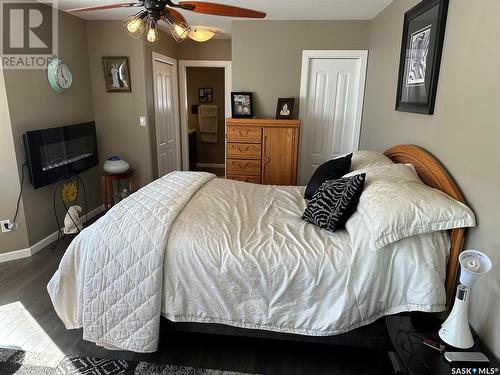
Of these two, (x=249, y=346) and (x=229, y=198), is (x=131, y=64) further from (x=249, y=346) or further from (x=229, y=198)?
(x=249, y=346)

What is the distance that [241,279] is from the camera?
1709 mm

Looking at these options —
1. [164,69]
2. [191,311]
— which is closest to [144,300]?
[191,311]

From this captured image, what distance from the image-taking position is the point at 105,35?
3.95 m

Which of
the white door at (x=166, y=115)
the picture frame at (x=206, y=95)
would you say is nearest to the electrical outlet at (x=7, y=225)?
the white door at (x=166, y=115)

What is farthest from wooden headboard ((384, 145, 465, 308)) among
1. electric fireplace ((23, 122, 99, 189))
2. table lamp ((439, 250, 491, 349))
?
electric fireplace ((23, 122, 99, 189))

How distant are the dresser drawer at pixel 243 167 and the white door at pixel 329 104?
71cm

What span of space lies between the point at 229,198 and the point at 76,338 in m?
1.35

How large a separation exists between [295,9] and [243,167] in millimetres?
1737

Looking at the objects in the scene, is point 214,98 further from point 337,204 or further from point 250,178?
point 337,204

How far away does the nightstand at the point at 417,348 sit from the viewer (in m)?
1.27

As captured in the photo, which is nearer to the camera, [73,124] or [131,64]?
[73,124]

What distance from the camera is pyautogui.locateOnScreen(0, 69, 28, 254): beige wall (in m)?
2.83

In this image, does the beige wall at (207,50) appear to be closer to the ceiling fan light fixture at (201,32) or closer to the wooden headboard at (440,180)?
the ceiling fan light fixture at (201,32)

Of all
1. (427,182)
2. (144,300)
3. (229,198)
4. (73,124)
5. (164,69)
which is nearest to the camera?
(144,300)
